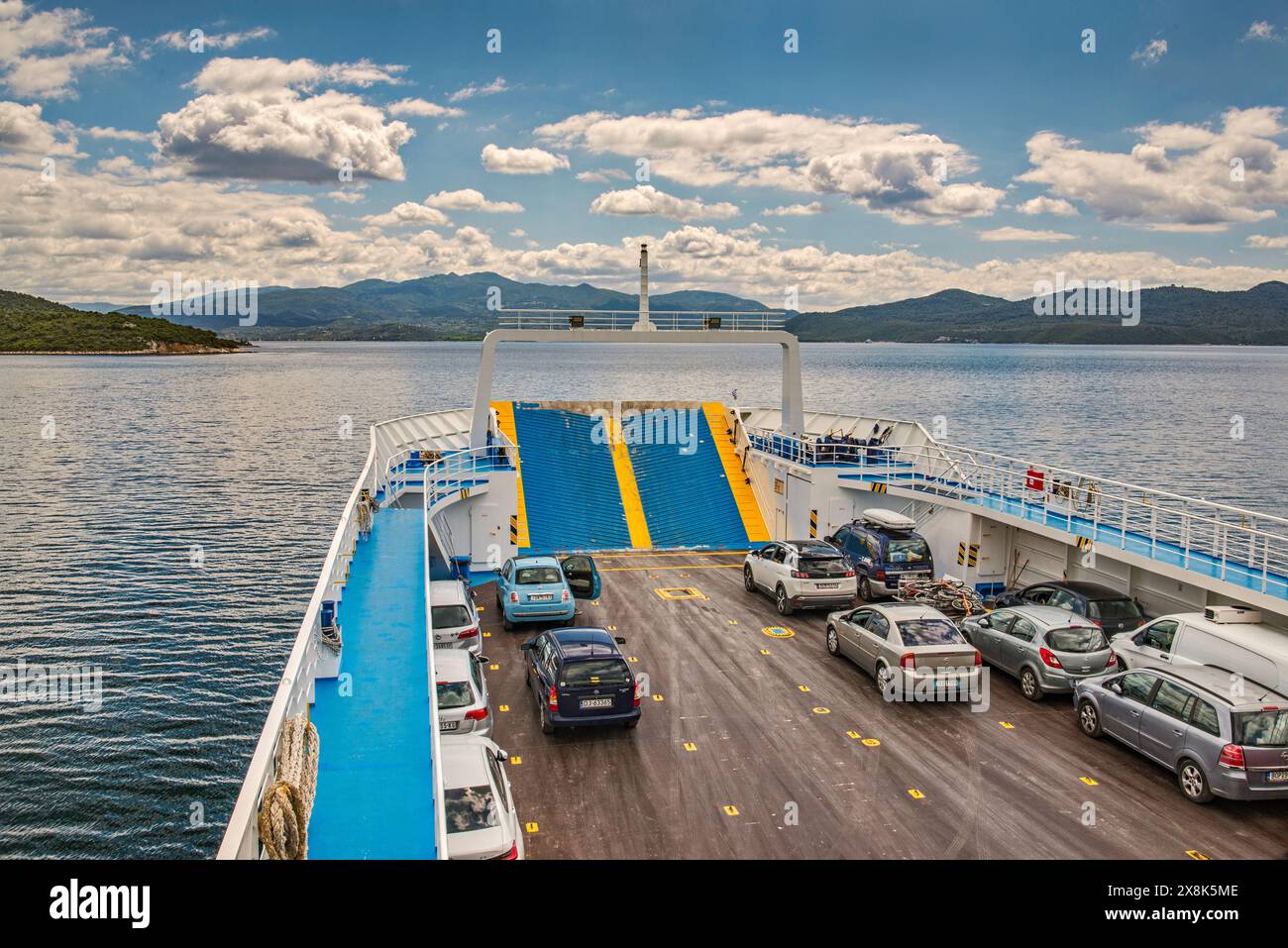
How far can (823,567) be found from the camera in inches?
739

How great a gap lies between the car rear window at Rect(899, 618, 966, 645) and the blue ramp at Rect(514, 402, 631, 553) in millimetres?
12038

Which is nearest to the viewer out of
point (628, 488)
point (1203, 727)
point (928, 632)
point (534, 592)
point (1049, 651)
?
point (1203, 727)

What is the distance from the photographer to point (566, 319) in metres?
27.6

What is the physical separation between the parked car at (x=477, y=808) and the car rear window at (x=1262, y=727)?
26.8 ft

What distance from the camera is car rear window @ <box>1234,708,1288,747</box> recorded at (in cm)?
1054

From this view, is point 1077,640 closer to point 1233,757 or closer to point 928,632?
point 928,632

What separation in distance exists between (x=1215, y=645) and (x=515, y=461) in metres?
16.6

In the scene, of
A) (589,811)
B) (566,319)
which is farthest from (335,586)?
(566,319)

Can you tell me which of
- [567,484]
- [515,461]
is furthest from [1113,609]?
[567,484]

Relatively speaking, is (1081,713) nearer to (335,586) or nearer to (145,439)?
(335,586)

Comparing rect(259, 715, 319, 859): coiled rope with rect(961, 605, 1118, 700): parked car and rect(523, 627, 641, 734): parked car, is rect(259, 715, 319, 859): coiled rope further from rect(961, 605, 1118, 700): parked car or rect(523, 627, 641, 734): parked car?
rect(961, 605, 1118, 700): parked car
